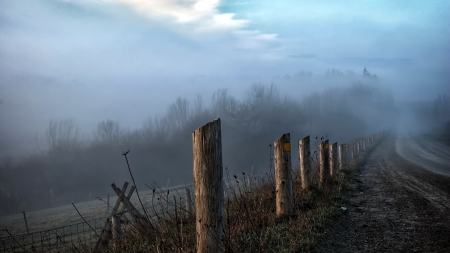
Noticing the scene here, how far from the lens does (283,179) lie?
6301 mm

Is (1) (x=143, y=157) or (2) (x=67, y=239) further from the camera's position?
(1) (x=143, y=157)

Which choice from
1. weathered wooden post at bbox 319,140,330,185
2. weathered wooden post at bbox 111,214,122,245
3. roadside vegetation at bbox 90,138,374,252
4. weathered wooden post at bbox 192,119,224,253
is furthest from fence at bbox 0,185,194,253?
weathered wooden post at bbox 319,140,330,185

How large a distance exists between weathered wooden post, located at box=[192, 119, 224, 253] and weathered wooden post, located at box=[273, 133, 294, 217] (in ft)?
9.64

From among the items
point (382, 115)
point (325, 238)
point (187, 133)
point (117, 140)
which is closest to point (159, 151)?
point (187, 133)

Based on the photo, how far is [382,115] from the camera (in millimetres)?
106750

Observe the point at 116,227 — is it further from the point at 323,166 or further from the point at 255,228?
the point at 323,166

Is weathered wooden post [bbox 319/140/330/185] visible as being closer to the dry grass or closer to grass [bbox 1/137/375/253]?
grass [bbox 1/137/375/253]

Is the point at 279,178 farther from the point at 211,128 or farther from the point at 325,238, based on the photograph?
the point at 211,128

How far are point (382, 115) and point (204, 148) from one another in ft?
377

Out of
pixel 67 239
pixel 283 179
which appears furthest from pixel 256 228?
pixel 67 239

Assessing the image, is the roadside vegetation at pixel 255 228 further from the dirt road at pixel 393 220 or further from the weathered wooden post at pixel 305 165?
the dirt road at pixel 393 220

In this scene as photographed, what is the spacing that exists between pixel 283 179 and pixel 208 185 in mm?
3198

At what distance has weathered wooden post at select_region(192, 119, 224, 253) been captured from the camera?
3363mm

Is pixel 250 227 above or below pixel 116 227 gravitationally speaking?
above
